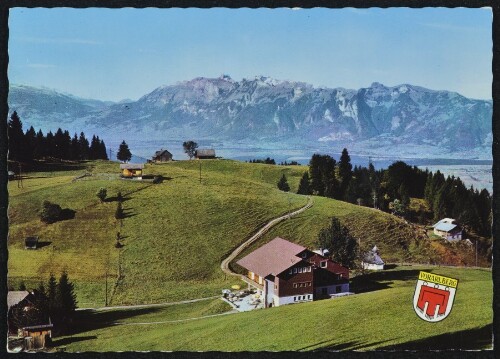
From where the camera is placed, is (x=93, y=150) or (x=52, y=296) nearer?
(x=52, y=296)

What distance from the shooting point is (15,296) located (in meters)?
9.38

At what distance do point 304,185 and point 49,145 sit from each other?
15.1 ft

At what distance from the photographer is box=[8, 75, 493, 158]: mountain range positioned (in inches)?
390

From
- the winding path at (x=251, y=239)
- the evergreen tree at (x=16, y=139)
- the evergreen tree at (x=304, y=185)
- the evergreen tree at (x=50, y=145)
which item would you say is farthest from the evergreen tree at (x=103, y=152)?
the evergreen tree at (x=304, y=185)

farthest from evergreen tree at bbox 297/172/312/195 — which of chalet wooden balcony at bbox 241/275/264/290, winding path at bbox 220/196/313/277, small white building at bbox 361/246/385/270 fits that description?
chalet wooden balcony at bbox 241/275/264/290

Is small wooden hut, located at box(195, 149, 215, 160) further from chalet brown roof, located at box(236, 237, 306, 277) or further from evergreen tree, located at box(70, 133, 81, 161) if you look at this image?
evergreen tree, located at box(70, 133, 81, 161)

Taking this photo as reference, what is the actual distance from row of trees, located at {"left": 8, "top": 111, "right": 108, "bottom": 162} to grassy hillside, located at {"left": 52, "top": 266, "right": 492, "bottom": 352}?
2.86 metres

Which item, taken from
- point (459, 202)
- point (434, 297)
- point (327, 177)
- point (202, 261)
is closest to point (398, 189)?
point (459, 202)

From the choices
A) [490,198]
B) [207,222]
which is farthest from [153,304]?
[490,198]

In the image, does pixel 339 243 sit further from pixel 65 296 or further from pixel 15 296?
pixel 15 296

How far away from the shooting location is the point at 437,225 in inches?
415

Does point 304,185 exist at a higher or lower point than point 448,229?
higher

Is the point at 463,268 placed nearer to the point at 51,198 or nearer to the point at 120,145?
the point at 120,145
